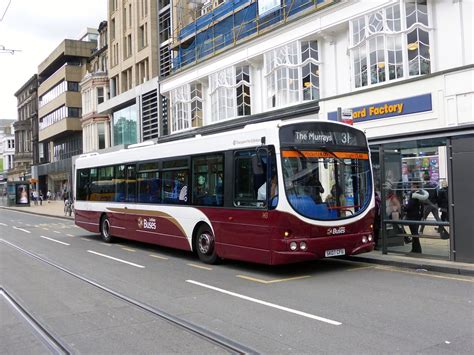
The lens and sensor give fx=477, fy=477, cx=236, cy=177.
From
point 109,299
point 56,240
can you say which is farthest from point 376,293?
point 56,240

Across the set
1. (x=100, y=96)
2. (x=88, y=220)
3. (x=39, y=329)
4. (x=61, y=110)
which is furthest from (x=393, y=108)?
(x=61, y=110)

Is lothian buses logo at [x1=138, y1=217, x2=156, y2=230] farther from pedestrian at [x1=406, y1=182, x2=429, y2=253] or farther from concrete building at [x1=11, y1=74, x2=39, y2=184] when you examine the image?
concrete building at [x1=11, y1=74, x2=39, y2=184]

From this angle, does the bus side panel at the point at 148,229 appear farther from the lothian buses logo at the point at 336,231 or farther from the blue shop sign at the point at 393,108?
the blue shop sign at the point at 393,108

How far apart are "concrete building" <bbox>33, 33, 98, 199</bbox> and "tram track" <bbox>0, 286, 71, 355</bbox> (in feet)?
163

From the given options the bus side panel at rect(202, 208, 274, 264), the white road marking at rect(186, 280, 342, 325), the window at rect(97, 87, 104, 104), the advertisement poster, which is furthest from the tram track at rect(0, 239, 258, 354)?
the advertisement poster

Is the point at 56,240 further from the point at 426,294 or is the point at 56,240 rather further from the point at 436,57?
the point at 436,57

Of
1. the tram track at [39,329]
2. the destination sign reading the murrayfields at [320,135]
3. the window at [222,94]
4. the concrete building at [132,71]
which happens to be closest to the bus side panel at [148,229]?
the destination sign reading the murrayfields at [320,135]

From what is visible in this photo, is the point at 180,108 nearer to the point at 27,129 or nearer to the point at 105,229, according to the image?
the point at 105,229

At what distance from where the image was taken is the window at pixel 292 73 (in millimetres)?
19547

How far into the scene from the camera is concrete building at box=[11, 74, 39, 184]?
74.2m

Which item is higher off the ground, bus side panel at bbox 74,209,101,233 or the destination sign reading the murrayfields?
the destination sign reading the murrayfields

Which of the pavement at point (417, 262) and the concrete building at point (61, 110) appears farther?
the concrete building at point (61, 110)

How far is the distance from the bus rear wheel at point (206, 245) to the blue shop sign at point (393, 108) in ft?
28.3

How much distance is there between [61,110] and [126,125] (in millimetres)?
24199
